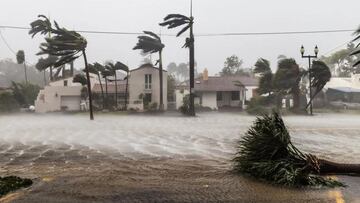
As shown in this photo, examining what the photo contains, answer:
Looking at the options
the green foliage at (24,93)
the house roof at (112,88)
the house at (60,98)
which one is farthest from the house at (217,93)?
the green foliage at (24,93)

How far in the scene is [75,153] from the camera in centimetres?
1475

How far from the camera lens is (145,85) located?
57.8m

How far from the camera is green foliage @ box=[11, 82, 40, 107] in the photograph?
6094 centimetres

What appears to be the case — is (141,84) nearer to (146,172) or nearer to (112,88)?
(112,88)

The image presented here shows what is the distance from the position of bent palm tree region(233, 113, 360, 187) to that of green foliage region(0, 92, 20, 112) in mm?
50201

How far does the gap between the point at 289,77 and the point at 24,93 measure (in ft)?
120

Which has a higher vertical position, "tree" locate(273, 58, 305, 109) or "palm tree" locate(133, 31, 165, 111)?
"palm tree" locate(133, 31, 165, 111)

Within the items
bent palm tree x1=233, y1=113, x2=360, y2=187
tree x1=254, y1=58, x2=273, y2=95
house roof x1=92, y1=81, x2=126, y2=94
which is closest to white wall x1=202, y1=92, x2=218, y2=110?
house roof x1=92, y1=81, x2=126, y2=94

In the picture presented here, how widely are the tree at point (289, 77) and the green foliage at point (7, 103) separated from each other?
32.3 m

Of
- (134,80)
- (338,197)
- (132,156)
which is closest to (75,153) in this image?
(132,156)

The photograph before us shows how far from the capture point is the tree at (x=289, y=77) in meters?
45.3

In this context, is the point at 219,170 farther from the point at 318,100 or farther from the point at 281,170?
the point at 318,100

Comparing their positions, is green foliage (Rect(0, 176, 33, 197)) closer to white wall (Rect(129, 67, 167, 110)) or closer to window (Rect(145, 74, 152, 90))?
white wall (Rect(129, 67, 167, 110))

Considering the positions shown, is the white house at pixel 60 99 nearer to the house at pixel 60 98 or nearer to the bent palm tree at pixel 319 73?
Result: the house at pixel 60 98
